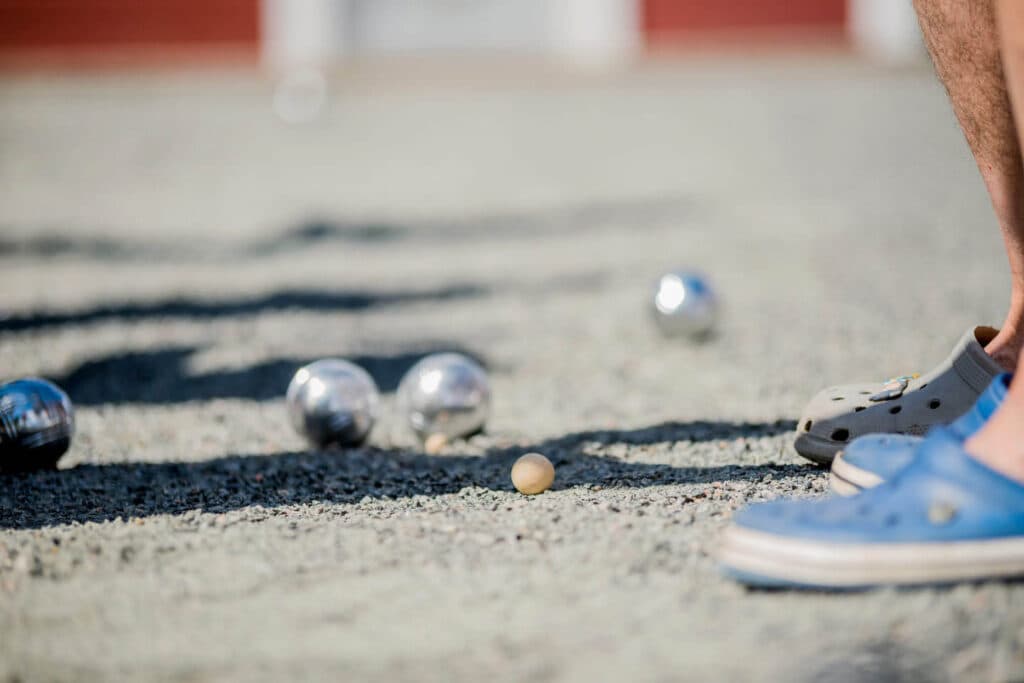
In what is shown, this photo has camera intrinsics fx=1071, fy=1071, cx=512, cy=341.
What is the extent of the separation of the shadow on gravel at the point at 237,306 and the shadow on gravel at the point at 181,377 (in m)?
0.77

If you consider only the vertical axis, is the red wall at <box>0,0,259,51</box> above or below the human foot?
above

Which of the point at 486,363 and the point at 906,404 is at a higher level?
the point at 906,404

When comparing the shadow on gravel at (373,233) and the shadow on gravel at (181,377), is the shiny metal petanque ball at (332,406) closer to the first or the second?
the shadow on gravel at (181,377)

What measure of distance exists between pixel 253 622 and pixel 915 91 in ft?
42.9

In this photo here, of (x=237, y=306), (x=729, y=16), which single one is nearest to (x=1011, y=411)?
(x=237, y=306)

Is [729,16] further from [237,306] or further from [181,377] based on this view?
[181,377]

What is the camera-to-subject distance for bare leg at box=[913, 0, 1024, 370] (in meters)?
2.13

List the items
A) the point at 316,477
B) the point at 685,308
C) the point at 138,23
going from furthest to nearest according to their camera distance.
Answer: the point at 138,23, the point at 685,308, the point at 316,477

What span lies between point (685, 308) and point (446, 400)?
159 centimetres

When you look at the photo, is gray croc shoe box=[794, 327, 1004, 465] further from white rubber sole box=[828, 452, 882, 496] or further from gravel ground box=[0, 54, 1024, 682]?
white rubber sole box=[828, 452, 882, 496]

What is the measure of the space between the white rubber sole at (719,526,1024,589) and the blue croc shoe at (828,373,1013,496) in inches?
7.3

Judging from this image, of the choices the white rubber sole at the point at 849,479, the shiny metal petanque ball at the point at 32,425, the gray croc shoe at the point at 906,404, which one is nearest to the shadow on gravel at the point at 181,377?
the shiny metal petanque ball at the point at 32,425

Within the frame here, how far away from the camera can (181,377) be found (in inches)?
158

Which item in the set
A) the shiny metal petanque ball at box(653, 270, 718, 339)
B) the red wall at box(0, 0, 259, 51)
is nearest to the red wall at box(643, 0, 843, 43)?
the red wall at box(0, 0, 259, 51)
